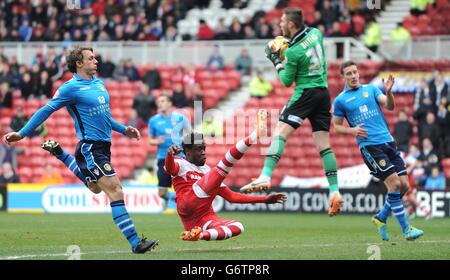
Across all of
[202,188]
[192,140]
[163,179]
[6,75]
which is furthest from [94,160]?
[6,75]

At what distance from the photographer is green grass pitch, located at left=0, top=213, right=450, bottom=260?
1238 centimetres

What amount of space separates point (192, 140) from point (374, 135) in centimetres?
338

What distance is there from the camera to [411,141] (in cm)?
2625

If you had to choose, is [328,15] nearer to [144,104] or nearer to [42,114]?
[144,104]

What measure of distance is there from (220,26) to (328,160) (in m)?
18.0

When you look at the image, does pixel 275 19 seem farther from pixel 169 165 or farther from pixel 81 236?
pixel 169 165

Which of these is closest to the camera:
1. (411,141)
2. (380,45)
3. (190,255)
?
(190,255)

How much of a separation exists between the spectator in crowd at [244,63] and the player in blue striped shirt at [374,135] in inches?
564

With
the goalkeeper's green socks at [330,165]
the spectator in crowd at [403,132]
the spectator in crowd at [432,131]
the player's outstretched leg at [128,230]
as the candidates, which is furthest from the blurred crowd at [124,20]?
the player's outstretched leg at [128,230]

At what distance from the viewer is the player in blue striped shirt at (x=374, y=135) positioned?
15234mm

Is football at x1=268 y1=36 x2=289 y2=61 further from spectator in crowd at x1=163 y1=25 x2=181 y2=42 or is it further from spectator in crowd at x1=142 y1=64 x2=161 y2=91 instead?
spectator in crowd at x1=163 y1=25 x2=181 y2=42

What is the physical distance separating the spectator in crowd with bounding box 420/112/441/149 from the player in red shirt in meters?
13.1

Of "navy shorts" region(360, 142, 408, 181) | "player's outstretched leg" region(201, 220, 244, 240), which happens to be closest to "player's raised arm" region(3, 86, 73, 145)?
"player's outstretched leg" region(201, 220, 244, 240)
